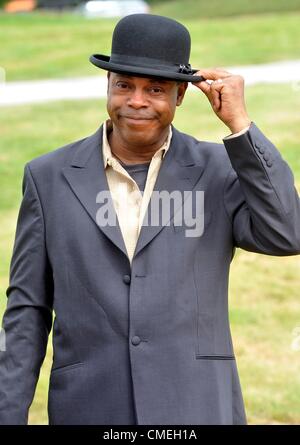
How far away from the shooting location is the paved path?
12516 millimetres

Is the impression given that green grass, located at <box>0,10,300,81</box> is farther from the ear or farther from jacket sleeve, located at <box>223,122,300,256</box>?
jacket sleeve, located at <box>223,122,300,256</box>

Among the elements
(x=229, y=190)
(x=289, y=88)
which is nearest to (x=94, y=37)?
(x=289, y=88)

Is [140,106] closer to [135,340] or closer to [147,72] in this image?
[147,72]

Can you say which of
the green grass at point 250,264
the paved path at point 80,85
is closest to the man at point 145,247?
the green grass at point 250,264

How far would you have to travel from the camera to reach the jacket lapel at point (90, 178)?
346cm

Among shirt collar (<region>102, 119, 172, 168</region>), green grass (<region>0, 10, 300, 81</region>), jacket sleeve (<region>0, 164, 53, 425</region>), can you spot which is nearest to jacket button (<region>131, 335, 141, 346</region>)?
jacket sleeve (<region>0, 164, 53, 425</region>)

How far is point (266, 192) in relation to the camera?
130 inches

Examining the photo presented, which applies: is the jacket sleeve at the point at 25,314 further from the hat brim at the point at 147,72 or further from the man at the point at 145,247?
the hat brim at the point at 147,72

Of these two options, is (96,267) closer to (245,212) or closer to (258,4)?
(245,212)

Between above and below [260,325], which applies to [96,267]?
above

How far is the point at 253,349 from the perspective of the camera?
7.02 meters

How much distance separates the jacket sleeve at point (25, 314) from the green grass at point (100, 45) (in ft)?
32.5

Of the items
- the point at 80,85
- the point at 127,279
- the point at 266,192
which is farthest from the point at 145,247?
the point at 80,85

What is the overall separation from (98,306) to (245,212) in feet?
1.76
